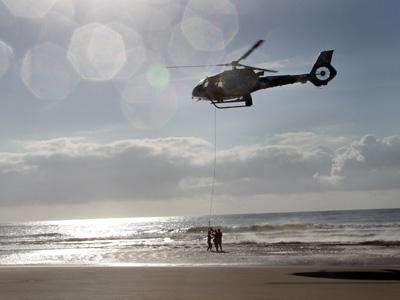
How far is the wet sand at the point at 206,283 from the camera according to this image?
1529 cm

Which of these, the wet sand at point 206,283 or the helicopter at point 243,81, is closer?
the wet sand at point 206,283

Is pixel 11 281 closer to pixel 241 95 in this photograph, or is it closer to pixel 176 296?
pixel 176 296

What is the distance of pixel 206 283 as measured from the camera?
17781mm

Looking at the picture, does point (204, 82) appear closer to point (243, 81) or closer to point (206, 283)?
point (243, 81)

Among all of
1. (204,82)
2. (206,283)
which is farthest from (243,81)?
(206,283)

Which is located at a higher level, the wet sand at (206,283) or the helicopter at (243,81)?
the helicopter at (243,81)

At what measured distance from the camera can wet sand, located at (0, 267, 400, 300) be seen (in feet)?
50.2

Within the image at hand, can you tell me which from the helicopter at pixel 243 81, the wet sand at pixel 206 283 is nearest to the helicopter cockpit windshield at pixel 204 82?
the helicopter at pixel 243 81

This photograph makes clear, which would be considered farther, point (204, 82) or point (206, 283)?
point (204, 82)

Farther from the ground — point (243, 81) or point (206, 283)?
point (243, 81)

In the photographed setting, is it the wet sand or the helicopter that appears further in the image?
the helicopter

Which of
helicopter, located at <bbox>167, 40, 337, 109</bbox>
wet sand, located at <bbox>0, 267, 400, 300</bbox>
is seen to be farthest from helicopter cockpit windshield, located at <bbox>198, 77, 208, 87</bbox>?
wet sand, located at <bbox>0, 267, 400, 300</bbox>

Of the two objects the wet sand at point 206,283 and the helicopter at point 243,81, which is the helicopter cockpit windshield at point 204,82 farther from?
the wet sand at point 206,283

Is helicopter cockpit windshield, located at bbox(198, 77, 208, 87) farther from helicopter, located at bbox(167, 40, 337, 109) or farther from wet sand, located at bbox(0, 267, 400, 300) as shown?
wet sand, located at bbox(0, 267, 400, 300)
